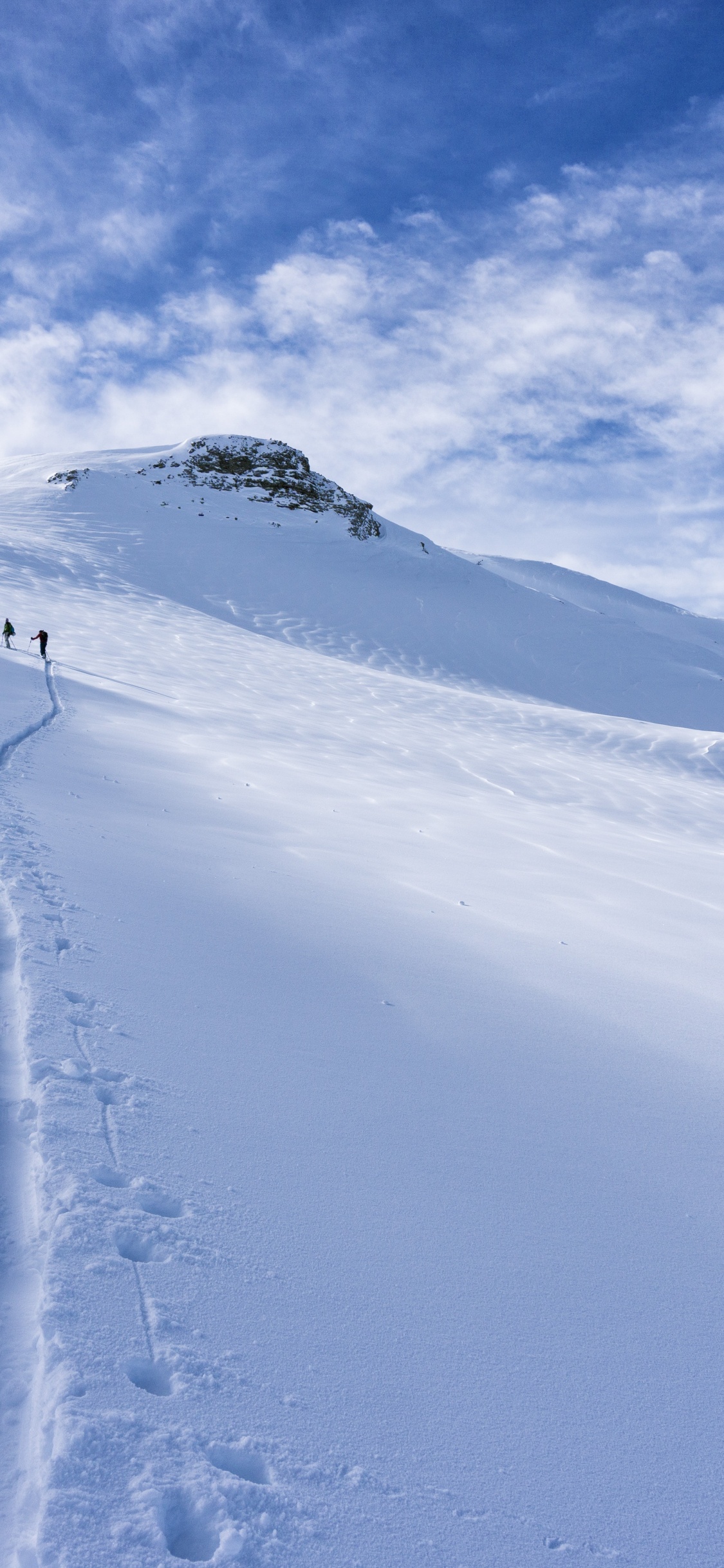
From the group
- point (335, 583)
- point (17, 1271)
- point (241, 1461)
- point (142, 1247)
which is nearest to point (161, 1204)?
point (142, 1247)

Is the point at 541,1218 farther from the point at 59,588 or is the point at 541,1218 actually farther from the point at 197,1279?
the point at 59,588

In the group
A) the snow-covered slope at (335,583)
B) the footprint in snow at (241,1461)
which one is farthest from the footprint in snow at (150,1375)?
the snow-covered slope at (335,583)

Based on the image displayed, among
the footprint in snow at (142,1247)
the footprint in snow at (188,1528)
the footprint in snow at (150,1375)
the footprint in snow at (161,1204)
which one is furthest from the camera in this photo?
the footprint in snow at (161,1204)

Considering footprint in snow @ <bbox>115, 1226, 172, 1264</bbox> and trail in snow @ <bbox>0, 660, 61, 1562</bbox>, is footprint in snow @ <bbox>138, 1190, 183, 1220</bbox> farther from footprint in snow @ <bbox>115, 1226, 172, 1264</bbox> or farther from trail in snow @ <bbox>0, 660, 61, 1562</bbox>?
trail in snow @ <bbox>0, 660, 61, 1562</bbox>

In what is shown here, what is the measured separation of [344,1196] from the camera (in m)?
2.01

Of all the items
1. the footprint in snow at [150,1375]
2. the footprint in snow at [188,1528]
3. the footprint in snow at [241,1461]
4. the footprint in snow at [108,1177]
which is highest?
the footprint in snow at [108,1177]

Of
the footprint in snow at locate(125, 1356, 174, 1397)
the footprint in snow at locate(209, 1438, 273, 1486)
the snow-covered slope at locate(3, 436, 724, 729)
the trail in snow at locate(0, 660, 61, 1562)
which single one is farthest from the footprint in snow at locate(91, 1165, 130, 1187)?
the snow-covered slope at locate(3, 436, 724, 729)

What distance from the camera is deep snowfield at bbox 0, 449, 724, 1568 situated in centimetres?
131

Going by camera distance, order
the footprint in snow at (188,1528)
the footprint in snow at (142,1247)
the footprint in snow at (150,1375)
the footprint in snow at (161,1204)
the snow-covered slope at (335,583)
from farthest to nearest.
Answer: the snow-covered slope at (335,583) < the footprint in snow at (161,1204) < the footprint in snow at (142,1247) < the footprint in snow at (150,1375) < the footprint in snow at (188,1528)

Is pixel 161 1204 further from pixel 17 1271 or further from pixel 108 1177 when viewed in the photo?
pixel 17 1271

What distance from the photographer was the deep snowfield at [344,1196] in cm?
131

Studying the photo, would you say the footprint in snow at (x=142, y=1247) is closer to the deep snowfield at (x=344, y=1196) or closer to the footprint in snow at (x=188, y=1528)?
the deep snowfield at (x=344, y=1196)

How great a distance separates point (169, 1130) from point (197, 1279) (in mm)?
502

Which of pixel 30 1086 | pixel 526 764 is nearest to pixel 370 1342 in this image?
pixel 30 1086
